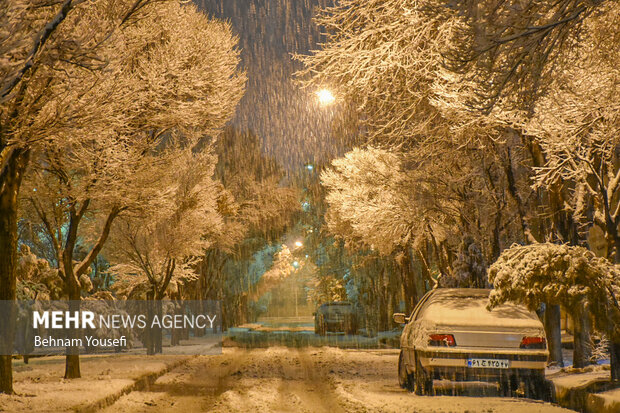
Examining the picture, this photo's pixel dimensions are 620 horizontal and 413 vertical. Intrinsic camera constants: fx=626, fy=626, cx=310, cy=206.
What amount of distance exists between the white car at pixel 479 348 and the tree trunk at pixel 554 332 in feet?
18.8

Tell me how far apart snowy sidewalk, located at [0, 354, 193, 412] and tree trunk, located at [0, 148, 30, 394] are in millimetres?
494

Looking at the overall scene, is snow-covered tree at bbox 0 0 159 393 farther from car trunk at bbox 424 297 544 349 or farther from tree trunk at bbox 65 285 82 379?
car trunk at bbox 424 297 544 349

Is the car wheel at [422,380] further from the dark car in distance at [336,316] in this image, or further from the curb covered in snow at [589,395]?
the dark car in distance at [336,316]

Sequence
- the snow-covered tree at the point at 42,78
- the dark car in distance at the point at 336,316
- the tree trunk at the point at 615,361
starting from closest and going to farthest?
the snow-covered tree at the point at 42,78, the tree trunk at the point at 615,361, the dark car in distance at the point at 336,316

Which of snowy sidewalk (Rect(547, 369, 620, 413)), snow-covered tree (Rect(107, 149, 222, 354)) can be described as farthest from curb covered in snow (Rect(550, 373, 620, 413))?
snow-covered tree (Rect(107, 149, 222, 354))

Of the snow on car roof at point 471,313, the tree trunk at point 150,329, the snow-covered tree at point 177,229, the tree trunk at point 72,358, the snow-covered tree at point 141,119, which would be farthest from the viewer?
the tree trunk at point 150,329

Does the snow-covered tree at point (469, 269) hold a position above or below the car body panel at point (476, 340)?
above

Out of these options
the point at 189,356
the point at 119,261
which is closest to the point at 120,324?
the point at 119,261

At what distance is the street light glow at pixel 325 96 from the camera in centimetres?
1264

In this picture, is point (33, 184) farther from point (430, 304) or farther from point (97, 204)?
point (430, 304)

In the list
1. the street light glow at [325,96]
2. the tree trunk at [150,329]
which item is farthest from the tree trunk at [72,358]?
the tree trunk at [150,329]

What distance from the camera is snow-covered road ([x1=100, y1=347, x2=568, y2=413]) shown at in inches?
374

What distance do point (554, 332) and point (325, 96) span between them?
330 inches

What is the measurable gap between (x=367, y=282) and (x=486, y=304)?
3066 cm
